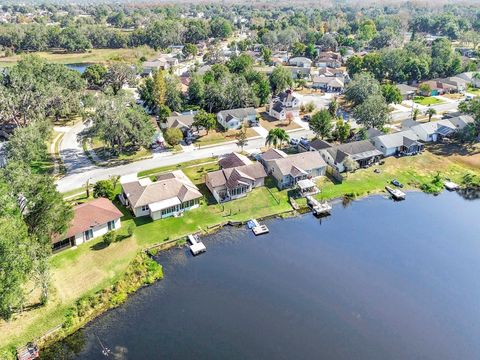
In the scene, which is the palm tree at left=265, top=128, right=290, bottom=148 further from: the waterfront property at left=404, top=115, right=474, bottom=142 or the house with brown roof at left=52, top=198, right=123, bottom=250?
the house with brown roof at left=52, top=198, right=123, bottom=250

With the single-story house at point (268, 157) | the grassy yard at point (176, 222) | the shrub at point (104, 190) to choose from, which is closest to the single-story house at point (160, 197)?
the grassy yard at point (176, 222)

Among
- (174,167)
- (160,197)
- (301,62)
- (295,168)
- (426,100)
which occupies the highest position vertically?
(160,197)

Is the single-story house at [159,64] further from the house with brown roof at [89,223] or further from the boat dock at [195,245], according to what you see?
the boat dock at [195,245]

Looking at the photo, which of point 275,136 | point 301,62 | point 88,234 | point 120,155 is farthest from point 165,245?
point 301,62

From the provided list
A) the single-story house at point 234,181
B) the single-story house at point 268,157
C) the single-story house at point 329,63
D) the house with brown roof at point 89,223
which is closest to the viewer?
the house with brown roof at point 89,223

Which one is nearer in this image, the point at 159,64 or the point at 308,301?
the point at 308,301

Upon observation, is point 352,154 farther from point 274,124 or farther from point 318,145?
point 274,124

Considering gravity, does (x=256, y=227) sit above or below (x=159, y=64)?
above
